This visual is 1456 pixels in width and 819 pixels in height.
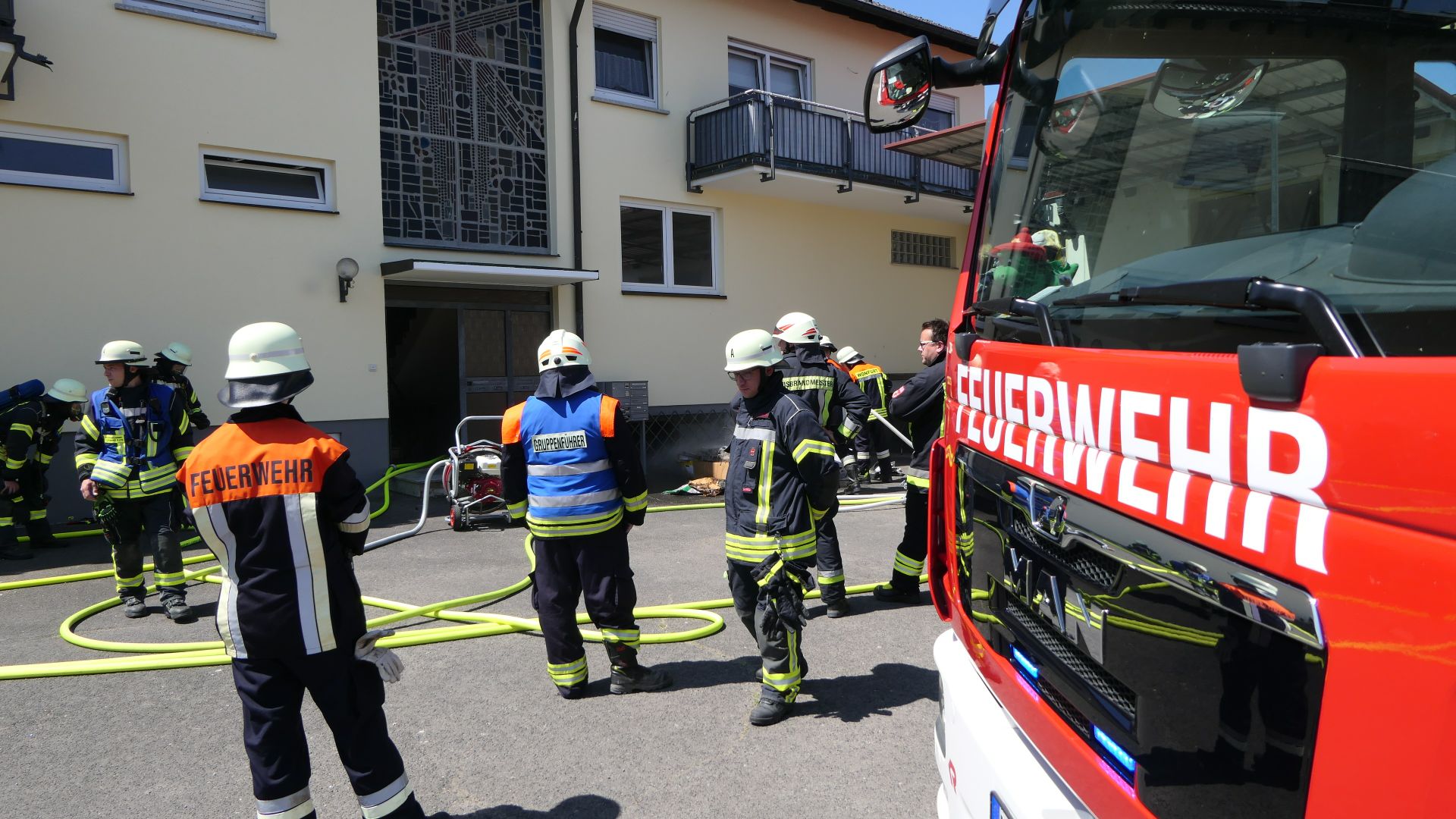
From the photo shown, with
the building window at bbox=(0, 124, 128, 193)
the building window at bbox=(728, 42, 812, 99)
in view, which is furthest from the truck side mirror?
the building window at bbox=(728, 42, 812, 99)

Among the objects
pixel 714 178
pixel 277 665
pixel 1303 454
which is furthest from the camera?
pixel 714 178

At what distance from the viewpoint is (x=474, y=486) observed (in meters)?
9.23

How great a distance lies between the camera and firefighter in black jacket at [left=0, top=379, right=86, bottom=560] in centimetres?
775

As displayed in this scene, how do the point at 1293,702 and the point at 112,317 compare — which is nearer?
the point at 1293,702

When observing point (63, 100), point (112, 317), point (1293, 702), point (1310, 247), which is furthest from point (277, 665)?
point (63, 100)

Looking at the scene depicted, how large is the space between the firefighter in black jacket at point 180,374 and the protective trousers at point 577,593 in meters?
4.85

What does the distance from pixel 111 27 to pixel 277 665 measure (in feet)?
29.1

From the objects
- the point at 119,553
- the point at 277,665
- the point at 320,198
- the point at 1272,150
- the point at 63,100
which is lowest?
the point at 119,553

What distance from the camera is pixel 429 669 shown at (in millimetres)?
5004

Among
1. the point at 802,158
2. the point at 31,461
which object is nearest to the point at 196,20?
the point at 31,461

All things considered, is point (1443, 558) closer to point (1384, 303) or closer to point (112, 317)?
point (1384, 303)

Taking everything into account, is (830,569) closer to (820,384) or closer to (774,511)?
(820,384)

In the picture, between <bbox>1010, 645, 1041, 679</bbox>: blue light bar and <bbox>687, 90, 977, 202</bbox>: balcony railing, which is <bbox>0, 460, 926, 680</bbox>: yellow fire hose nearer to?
<bbox>1010, 645, 1041, 679</bbox>: blue light bar

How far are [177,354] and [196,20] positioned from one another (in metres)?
3.61
